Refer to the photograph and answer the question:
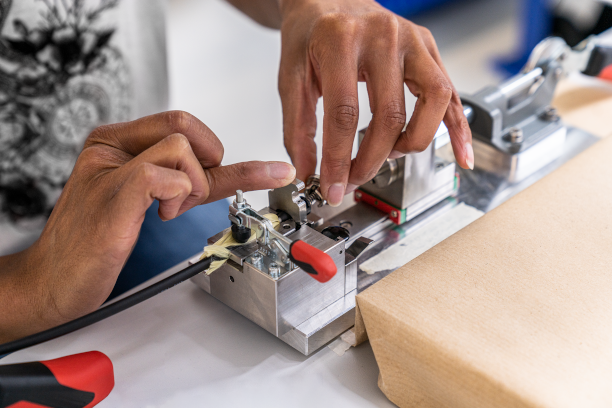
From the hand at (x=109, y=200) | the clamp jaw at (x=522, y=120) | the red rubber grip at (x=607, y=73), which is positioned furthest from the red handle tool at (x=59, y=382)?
the red rubber grip at (x=607, y=73)

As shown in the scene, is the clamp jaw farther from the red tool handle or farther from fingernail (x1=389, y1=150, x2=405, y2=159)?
the red tool handle

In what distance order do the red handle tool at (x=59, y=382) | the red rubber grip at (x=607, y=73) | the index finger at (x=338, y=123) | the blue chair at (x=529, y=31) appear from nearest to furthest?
the red handle tool at (x=59, y=382)
the index finger at (x=338, y=123)
the red rubber grip at (x=607, y=73)
the blue chair at (x=529, y=31)

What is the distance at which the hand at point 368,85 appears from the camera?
2.71 feet

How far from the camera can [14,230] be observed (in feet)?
3.51

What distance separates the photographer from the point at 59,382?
602mm

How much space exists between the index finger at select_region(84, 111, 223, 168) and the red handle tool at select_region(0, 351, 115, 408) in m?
0.29

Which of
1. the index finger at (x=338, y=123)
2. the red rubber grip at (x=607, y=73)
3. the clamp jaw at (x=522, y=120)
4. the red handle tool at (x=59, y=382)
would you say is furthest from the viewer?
the red rubber grip at (x=607, y=73)

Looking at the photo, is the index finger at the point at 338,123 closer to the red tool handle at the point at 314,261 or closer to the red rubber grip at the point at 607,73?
the red tool handle at the point at 314,261

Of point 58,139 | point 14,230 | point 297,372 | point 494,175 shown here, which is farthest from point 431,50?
point 14,230

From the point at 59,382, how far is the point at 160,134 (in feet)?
1.09

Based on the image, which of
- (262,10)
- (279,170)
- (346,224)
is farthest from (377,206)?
(262,10)

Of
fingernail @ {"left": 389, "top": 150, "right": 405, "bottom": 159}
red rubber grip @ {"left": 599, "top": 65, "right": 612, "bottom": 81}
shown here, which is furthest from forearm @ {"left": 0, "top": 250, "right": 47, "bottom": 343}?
red rubber grip @ {"left": 599, "top": 65, "right": 612, "bottom": 81}

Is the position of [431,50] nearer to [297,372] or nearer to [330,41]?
[330,41]

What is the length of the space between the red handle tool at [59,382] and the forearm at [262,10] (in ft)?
3.07
